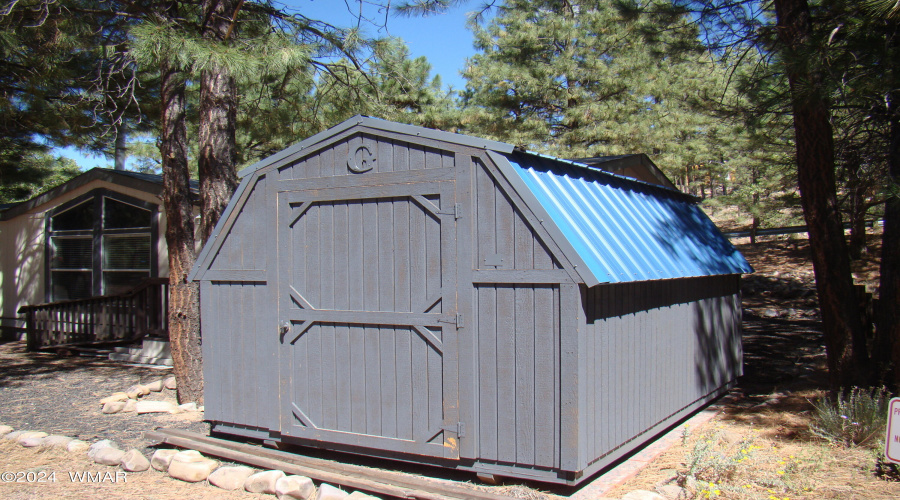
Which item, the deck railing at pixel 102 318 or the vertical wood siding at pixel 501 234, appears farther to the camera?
the deck railing at pixel 102 318

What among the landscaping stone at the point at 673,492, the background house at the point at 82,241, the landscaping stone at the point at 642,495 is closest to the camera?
the landscaping stone at the point at 642,495

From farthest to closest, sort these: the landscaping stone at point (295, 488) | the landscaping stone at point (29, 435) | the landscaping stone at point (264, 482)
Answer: the landscaping stone at point (29, 435) < the landscaping stone at point (264, 482) < the landscaping stone at point (295, 488)

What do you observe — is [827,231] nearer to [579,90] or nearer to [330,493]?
[330,493]

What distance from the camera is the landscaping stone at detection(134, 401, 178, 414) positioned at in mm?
7727

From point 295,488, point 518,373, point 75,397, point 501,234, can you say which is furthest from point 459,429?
point 75,397

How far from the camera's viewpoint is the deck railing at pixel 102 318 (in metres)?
11.0

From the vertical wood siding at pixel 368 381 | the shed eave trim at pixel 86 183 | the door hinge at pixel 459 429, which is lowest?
the door hinge at pixel 459 429

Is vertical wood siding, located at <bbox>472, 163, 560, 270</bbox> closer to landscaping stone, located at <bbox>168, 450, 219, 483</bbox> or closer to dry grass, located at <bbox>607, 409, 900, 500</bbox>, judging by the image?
dry grass, located at <bbox>607, 409, 900, 500</bbox>

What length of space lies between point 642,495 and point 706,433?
2046 mm

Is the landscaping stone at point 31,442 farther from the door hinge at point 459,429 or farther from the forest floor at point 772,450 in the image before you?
the forest floor at point 772,450

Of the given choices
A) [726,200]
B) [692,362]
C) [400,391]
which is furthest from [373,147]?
[726,200]

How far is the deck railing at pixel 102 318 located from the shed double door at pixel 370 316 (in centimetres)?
580

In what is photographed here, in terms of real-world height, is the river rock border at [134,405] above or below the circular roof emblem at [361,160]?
below

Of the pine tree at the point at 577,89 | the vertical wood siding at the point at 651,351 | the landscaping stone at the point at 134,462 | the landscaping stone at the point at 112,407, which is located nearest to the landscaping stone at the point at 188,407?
the landscaping stone at the point at 112,407
